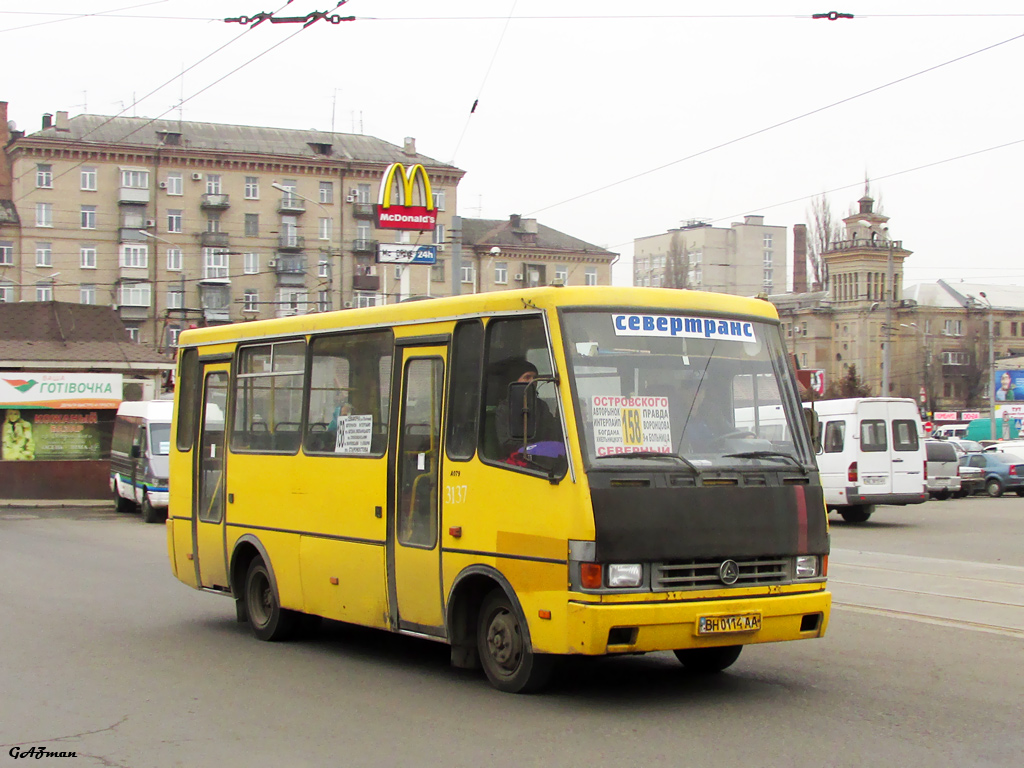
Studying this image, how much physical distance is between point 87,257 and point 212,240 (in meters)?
7.84

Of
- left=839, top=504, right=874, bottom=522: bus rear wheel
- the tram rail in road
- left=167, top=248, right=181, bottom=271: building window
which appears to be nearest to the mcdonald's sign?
left=839, top=504, right=874, bottom=522: bus rear wheel

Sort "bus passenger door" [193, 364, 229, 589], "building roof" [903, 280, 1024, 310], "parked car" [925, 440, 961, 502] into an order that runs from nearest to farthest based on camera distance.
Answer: "bus passenger door" [193, 364, 229, 589] → "parked car" [925, 440, 961, 502] → "building roof" [903, 280, 1024, 310]

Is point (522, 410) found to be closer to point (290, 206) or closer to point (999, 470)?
point (999, 470)

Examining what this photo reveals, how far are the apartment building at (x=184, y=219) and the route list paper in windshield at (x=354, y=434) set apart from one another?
66.4m

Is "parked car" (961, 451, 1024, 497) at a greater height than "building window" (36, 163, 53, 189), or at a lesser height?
lesser

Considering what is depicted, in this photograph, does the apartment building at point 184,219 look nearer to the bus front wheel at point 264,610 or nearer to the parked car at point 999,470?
the parked car at point 999,470

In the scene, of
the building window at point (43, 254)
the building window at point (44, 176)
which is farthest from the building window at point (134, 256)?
the building window at point (44, 176)

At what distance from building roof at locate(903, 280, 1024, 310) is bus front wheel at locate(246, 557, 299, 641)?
12044 cm

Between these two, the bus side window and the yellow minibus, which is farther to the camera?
the bus side window

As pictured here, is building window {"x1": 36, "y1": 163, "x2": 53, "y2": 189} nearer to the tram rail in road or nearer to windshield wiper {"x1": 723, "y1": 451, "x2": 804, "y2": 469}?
the tram rail in road

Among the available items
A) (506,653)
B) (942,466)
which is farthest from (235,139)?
(506,653)

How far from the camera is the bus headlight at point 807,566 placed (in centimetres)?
794

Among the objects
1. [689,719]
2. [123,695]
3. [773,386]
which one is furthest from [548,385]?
[123,695]

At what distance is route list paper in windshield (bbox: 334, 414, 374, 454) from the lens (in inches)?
373
